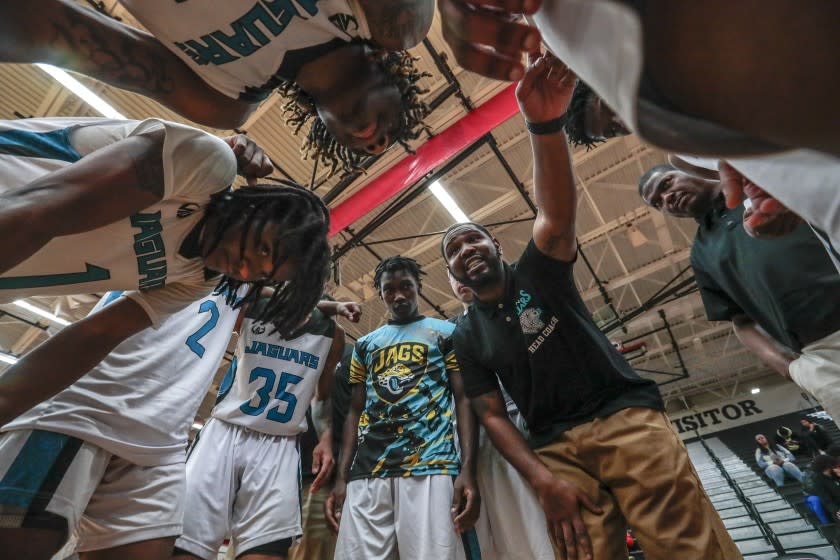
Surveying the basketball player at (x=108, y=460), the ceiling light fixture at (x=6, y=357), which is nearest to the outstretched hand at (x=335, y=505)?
the basketball player at (x=108, y=460)

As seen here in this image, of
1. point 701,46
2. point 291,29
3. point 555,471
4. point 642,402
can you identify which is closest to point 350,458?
point 555,471

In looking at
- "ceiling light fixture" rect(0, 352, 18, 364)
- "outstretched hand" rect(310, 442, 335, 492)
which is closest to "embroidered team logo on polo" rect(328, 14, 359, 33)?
"outstretched hand" rect(310, 442, 335, 492)

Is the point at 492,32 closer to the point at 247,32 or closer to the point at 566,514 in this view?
the point at 247,32

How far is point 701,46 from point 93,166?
3.92 feet

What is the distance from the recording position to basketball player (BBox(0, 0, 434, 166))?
4.07 feet

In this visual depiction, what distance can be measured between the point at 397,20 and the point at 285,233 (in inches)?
30.3

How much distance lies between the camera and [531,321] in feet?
6.14

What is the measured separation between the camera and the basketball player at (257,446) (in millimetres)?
1966

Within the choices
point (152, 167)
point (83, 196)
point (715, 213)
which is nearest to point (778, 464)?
point (715, 213)

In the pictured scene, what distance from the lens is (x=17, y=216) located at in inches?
35.0

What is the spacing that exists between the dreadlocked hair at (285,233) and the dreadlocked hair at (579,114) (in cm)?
152

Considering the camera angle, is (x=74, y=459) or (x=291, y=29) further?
(x=74, y=459)

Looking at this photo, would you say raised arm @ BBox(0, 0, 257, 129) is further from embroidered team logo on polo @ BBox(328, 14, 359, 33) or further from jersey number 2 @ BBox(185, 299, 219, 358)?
jersey number 2 @ BBox(185, 299, 219, 358)

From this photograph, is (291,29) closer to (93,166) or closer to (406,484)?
(93,166)
